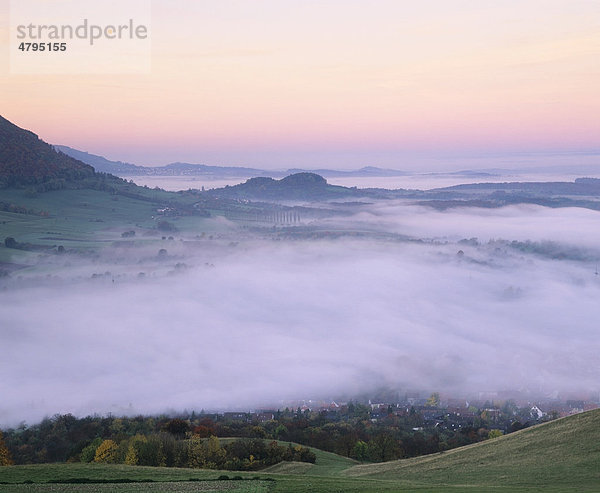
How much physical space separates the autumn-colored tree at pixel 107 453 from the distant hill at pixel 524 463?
16.9 m

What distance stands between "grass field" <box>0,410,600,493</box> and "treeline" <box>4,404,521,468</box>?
11.8 m

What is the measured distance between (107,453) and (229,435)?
23.3 m

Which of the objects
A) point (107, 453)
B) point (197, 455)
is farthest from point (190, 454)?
point (107, 453)

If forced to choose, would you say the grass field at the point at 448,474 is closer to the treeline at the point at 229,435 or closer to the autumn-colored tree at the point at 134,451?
the autumn-colored tree at the point at 134,451

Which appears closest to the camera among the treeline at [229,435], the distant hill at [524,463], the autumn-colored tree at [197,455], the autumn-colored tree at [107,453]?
the distant hill at [524,463]

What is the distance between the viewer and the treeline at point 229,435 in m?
49.8

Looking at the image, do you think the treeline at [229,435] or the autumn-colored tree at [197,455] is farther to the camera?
the treeline at [229,435]

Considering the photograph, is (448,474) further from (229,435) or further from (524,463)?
(229,435)

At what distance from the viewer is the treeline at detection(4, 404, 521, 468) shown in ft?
163

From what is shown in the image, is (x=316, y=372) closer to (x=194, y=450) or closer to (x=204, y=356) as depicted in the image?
(x=204, y=356)

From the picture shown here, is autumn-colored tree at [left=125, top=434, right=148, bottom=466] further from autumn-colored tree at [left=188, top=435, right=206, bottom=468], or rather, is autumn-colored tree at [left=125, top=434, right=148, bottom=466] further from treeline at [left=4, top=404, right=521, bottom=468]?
autumn-colored tree at [left=188, top=435, right=206, bottom=468]

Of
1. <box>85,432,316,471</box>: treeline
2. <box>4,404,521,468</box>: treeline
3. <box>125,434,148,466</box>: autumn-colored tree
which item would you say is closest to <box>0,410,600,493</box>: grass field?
<box>85,432,316,471</box>: treeline

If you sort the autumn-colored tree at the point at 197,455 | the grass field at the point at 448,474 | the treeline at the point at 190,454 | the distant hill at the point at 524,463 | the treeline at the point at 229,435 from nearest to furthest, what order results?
the grass field at the point at 448,474, the distant hill at the point at 524,463, the autumn-colored tree at the point at 197,455, the treeline at the point at 190,454, the treeline at the point at 229,435

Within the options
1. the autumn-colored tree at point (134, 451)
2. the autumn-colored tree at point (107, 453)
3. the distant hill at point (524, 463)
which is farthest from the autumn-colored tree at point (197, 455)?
the distant hill at point (524, 463)
